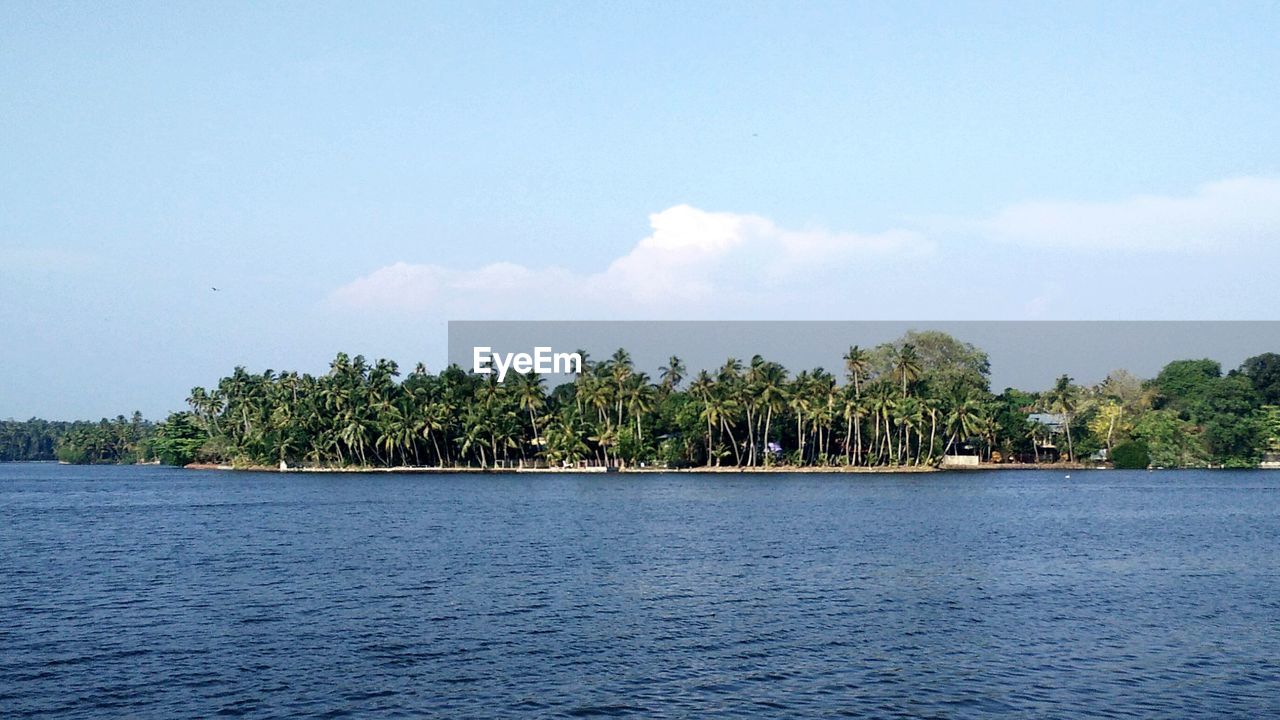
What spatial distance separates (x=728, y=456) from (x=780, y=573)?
12149 centimetres

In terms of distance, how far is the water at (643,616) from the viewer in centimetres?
2694

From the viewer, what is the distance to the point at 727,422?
16225 centimetres

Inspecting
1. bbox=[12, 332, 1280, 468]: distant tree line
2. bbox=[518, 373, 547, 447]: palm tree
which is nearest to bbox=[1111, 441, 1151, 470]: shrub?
bbox=[12, 332, 1280, 468]: distant tree line

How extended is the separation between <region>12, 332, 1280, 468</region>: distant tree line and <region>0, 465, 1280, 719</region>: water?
84736 millimetres

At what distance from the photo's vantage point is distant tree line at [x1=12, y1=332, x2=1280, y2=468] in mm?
162625

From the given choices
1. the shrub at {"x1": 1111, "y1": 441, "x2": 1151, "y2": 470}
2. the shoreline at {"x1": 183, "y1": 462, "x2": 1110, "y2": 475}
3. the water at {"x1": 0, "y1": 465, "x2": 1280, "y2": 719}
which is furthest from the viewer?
the shrub at {"x1": 1111, "y1": 441, "x2": 1151, "y2": 470}

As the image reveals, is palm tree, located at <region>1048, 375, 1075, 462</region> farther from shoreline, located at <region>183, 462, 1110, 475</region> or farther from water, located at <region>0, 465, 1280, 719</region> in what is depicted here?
water, located at <region>0, 465, 1280, 719</region>

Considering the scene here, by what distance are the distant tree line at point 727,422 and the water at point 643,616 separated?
84736 mm

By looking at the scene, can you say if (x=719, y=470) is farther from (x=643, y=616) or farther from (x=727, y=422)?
(x=643, y=616)

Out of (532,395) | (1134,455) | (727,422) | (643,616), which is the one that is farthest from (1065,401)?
(643,616)

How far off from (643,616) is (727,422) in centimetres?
12530

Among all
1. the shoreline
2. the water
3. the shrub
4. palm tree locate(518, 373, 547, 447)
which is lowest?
the water

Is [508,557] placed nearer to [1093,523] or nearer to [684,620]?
[684,620]

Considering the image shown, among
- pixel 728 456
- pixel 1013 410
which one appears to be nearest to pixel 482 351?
pixel 728 456
